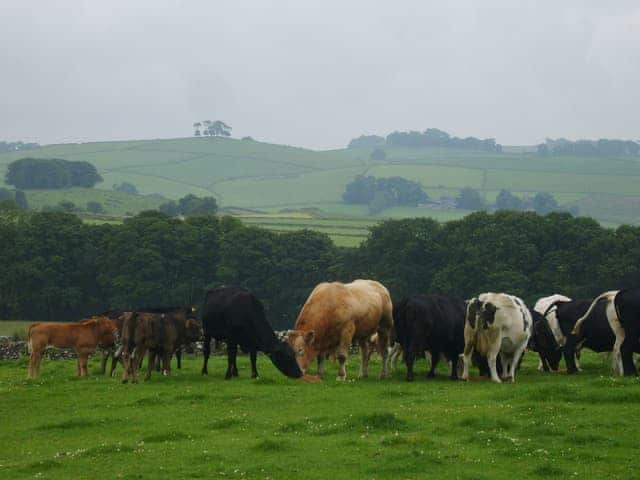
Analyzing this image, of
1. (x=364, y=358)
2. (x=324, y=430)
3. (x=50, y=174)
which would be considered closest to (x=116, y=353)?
(x=364, y=358)

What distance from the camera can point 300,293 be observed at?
87000mm

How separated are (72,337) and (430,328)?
10080mm

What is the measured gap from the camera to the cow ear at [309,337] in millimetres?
28438

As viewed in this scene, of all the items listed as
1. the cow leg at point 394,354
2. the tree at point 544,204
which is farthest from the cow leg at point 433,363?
the tree at point 544,204

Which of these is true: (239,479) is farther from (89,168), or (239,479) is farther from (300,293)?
(89,168)

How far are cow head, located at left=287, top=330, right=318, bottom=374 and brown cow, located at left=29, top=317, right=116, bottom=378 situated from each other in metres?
5.78

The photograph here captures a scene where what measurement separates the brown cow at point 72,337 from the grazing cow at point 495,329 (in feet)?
34.2

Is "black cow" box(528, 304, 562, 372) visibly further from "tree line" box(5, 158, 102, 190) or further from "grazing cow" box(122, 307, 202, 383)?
"tree line" box(5, 158, 102, 190)

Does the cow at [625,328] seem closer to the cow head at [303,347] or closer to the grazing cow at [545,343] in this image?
the grazing cow at [545,343]

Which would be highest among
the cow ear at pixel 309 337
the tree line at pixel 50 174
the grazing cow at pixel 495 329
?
the tree line at pixel 50 174

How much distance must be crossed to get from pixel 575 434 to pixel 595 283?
196 feet

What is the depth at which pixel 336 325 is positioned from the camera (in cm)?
2870

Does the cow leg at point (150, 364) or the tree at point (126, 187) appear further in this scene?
the tree at point (126, 187)

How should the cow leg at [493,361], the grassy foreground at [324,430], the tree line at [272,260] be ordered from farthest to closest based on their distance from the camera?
the tree line at [272,260] → the cow leg at [493,361] → the grassy foreground at [324,430]
